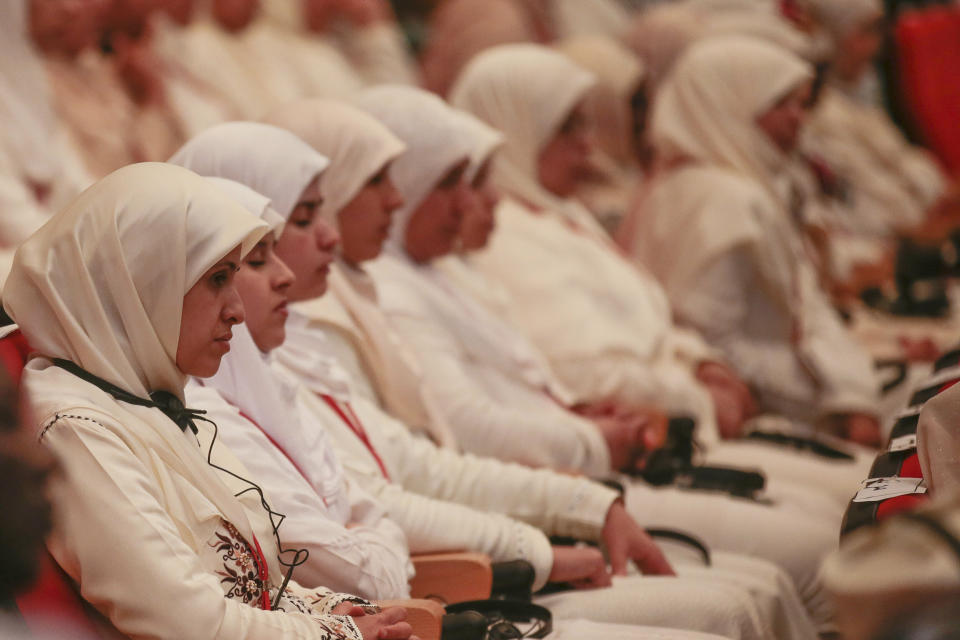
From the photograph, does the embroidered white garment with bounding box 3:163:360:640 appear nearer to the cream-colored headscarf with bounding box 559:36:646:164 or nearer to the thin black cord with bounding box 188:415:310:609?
the thin black cord with bounding box 188:415:310:609

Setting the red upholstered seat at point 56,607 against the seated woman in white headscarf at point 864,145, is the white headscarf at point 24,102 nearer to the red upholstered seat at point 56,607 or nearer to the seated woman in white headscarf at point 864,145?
the red upholstered seat at point 56,607

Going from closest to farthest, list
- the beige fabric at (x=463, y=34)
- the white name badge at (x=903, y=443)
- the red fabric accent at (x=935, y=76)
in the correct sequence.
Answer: the white name badge at (x=903, y=443)
the beige fabric at (x=463, y=34)
the red fabric accent at (x=935, y=76)

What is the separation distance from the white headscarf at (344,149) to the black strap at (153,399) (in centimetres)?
94

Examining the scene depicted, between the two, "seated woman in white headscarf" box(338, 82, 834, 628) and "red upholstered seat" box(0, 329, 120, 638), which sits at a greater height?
"red upholstered seat" box(0, 329, 120, 638)

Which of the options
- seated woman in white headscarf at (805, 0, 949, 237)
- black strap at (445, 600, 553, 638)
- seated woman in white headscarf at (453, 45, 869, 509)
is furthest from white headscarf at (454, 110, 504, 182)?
seated woman in white headscarf at (805, 0, 949, 237)

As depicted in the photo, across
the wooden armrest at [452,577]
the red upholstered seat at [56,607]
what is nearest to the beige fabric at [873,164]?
the wooden armrest at [452,577]

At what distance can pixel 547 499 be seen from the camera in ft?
8.04

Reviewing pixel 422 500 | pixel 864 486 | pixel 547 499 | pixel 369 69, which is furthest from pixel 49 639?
pixel 369 69

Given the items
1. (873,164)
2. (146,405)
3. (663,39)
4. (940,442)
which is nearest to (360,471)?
(146,405)

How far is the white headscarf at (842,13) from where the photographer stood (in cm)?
743

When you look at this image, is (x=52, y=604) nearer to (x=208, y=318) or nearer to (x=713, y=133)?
(x=208, y=318)

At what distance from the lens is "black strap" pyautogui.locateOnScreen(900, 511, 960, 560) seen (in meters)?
1.05

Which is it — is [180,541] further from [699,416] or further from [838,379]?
[838,379]

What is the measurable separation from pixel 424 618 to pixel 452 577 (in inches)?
12.7
